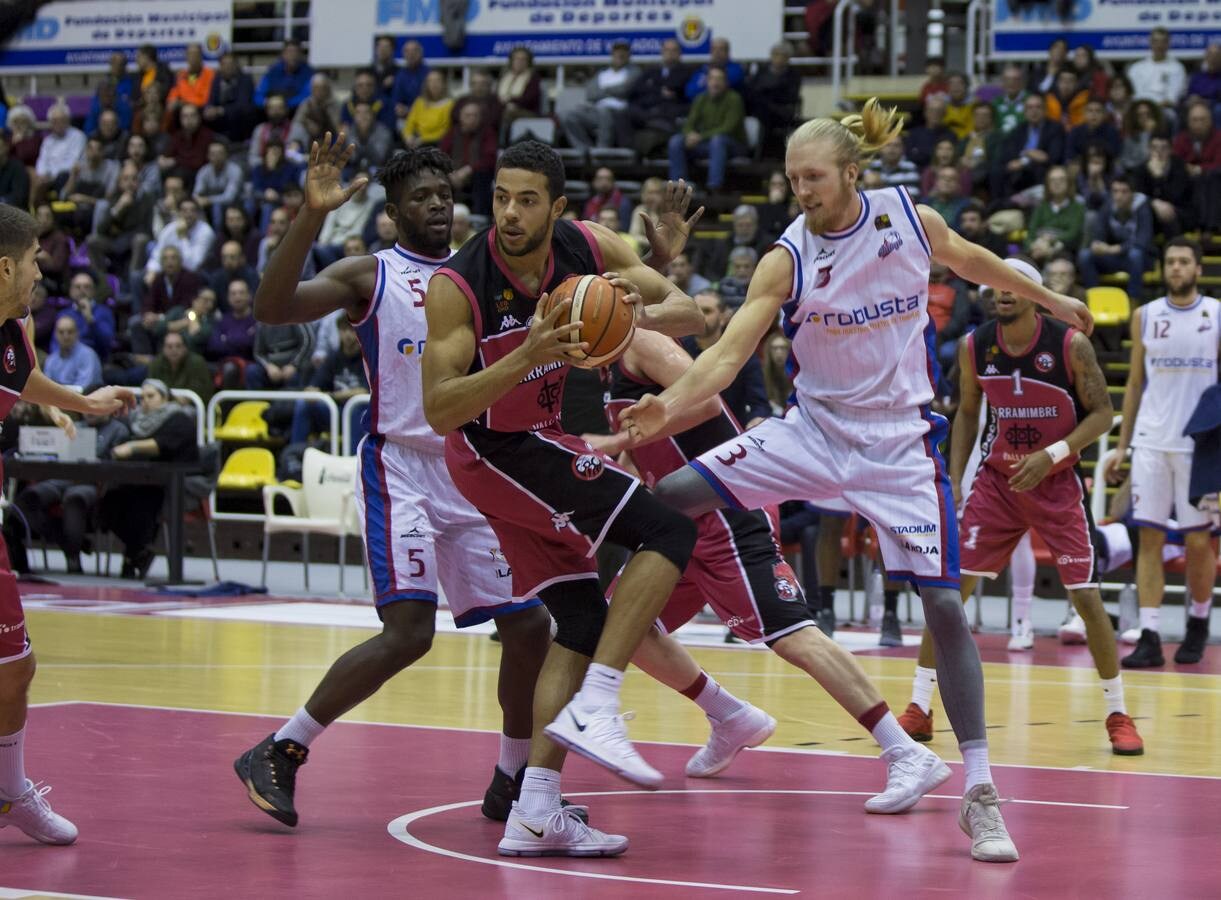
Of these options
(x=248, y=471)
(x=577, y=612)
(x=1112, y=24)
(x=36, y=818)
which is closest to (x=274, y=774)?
(x=36, y=818)

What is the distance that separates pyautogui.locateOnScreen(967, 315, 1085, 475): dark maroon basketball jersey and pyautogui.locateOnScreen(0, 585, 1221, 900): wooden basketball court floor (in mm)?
1233

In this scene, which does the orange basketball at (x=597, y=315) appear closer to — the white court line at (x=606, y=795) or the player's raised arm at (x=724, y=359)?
the player's raised arm at (x=724, y=359)

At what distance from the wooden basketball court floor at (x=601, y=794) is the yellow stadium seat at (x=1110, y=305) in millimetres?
5785

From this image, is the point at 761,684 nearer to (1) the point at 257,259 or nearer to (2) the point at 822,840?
(2) the point at 822,840

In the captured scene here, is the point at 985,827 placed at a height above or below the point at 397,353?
below

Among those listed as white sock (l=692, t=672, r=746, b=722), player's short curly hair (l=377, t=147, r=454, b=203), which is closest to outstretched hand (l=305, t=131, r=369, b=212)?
player's short curly hair (l=377, t=147, r=454, b=203)

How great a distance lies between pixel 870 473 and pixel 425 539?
1380 mm

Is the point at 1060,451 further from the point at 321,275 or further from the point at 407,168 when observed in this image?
the point at 321,275

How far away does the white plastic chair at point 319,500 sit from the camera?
45.3ft

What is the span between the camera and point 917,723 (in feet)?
24.0

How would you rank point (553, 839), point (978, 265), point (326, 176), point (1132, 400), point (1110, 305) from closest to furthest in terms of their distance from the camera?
point (553, 839) → point (326, 176) → point (978, 265) → point (1132, 400) → point (1110, 305)

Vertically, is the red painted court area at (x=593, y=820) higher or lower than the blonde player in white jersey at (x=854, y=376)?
lower

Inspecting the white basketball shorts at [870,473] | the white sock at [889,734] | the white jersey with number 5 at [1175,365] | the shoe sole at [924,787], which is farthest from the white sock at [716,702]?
the white jersey with number 5 at [1175,365]

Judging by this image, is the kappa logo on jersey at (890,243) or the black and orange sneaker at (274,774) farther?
the kappa logo on jersey at (890,243)
